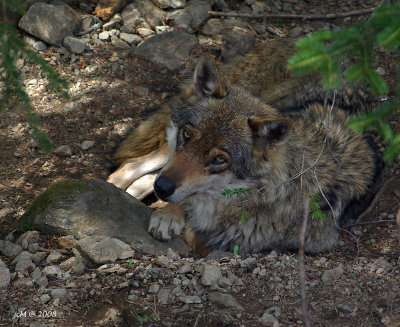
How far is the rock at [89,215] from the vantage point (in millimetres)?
4324

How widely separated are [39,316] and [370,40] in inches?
111

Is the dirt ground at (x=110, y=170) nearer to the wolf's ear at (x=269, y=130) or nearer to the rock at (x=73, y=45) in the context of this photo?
A: the rock at (x=73, y=45)

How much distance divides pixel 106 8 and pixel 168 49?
1.17 metres

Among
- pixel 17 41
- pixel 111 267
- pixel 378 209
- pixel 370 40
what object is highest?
pixel 370 40

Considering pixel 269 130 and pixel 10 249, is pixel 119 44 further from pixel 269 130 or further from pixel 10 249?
pixel 10 249

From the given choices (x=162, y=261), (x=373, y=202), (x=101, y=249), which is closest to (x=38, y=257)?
(x=101, y=249)

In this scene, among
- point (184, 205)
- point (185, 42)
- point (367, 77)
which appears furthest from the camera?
point (185, 42)

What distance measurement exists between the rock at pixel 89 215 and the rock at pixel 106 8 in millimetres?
3513

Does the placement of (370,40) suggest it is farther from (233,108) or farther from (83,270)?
(83,270)

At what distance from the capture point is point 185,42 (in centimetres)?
716

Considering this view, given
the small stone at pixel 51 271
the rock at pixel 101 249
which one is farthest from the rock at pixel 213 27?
the small stone at pixel 51 271

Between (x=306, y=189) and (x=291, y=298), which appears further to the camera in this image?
(x=306, y=189)

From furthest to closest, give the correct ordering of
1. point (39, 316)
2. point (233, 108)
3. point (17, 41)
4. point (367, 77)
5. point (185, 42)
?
point (185, 42) → point (233, 108) → point (39, 316) → point (17, 41) → point (367, 77)

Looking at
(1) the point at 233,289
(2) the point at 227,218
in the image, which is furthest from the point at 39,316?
(2) the point at 227,218
